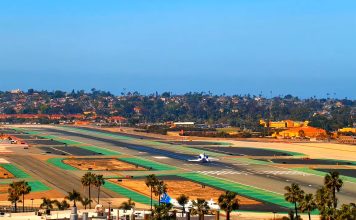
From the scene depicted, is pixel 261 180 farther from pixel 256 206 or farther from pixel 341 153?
pixel 341 153

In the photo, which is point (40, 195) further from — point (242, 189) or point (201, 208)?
point (201, 208)

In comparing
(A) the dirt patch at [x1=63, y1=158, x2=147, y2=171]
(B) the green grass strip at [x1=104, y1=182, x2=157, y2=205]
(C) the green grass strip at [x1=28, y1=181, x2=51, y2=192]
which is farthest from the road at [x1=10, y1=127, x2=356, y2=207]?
(A) the dirt patch at [x1=63, y1=158, x2=147, y2=171]

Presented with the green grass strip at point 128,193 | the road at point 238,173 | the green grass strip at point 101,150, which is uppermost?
the green grass strip at point 101,150

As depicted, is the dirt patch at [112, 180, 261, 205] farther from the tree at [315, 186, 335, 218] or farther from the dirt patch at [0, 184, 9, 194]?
the tree at [315, 186, 335, 218]

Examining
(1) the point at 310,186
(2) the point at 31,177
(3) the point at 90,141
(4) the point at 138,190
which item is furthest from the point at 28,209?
(3) the point at 90,141

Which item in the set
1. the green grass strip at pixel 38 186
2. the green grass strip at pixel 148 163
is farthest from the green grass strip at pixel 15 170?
the green grass strip at pixel 148 163

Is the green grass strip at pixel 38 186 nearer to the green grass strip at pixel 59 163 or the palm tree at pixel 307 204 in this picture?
the green grass strip at pixel 59 163
